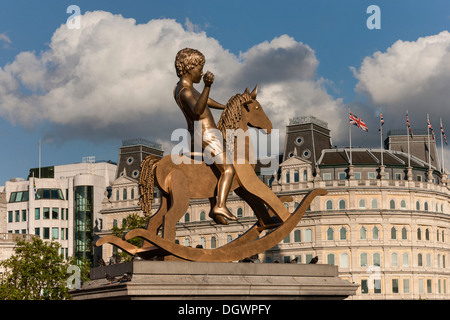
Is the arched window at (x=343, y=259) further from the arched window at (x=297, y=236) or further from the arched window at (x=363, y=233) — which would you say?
the arched window at (x=297, y=236)

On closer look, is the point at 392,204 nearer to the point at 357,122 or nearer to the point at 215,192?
the point at 357,122

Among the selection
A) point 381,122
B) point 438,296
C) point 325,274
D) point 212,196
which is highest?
point 381,122

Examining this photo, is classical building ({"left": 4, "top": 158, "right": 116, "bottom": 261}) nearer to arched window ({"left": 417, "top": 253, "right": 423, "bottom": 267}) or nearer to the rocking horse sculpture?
arched window ({"left": 417, "top": 253, "right": 423, "bottom": 267})

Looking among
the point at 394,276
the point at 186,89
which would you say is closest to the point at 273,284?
the point at 186,89

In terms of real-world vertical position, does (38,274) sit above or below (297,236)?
below

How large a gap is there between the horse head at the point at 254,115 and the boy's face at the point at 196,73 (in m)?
1.26

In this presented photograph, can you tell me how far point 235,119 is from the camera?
20969 mm

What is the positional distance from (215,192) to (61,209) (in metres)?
78.5

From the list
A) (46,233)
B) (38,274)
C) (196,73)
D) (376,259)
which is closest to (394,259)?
(376,259)

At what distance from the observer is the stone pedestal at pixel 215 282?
18203mm

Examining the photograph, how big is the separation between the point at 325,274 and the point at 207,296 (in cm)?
342

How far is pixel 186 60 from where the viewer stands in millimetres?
21297
